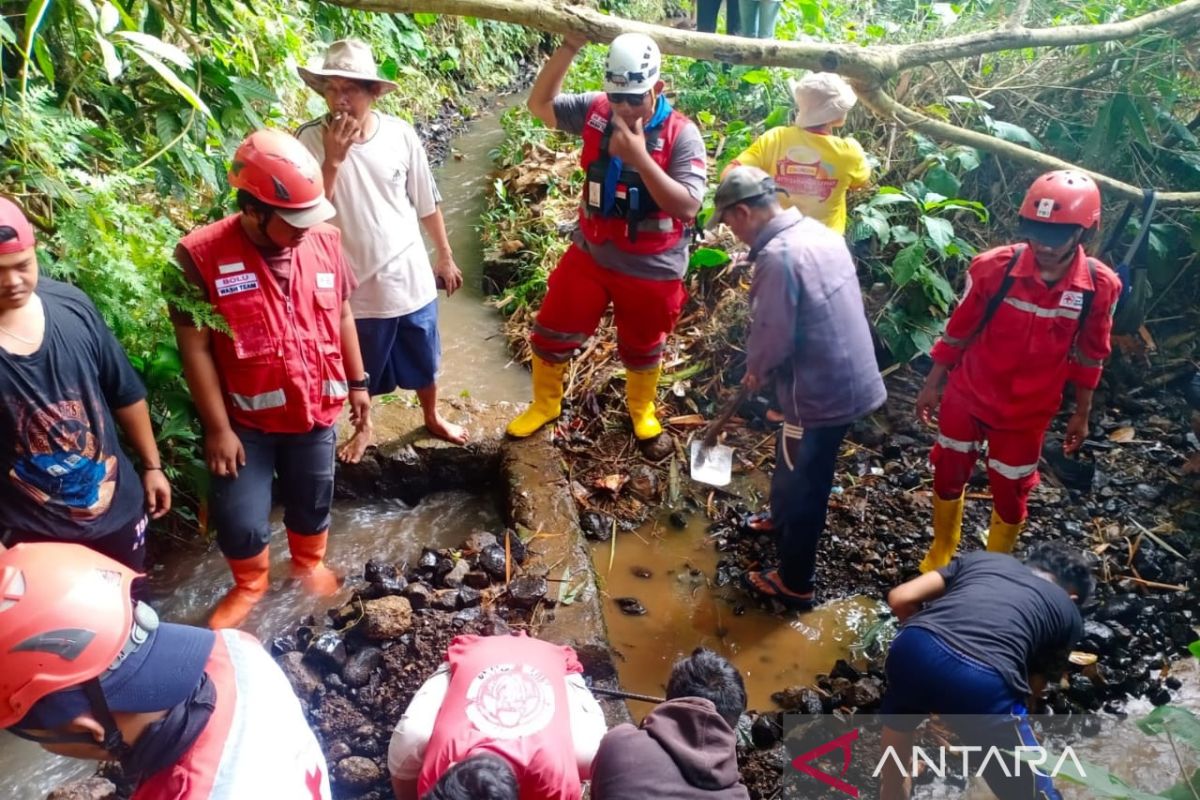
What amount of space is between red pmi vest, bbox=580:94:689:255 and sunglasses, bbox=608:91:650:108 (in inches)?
7.4

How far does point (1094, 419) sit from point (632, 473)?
3.14 metres

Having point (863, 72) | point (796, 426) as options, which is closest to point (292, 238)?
point (796, 426)

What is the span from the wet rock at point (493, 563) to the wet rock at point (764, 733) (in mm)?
1241

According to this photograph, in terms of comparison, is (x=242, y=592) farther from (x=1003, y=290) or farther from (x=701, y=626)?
(x=1003, y=290)

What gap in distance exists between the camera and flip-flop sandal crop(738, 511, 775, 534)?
422cm

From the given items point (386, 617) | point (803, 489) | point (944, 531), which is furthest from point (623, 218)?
point (944, 531)

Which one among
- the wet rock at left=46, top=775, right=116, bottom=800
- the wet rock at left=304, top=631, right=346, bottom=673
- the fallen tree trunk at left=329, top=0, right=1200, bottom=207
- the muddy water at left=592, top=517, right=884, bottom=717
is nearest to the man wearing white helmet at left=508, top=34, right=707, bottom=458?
the fallen tree trunk at left=329, top=0, right=1200, bottom=207


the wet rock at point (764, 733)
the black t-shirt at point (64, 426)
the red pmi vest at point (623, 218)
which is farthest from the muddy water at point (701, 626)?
the black t-shirt at point (64, 426)

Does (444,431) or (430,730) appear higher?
(430,730)

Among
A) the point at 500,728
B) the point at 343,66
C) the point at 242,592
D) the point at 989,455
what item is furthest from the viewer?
the point at 989,455

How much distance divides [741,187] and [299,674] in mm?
2600

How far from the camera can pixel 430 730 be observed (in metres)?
2.26

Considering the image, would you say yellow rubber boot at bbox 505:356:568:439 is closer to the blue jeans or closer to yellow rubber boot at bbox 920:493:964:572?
the blue jeans

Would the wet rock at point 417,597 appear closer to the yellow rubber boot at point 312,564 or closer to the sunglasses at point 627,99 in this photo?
the yellow rubber boot at point 312,564
